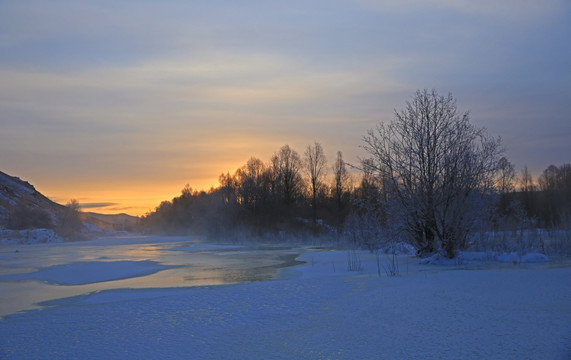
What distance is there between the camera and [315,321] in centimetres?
630

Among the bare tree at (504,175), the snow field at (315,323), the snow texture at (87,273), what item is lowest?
the snow texture at (87,273)

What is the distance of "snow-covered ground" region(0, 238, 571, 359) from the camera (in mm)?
4941

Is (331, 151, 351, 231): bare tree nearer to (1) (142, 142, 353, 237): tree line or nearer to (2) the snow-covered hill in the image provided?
(1) (142, 142, 353, 237): tree line

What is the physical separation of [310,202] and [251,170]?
458 inches

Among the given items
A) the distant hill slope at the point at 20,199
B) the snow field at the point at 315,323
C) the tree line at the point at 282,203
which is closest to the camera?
the snow field at the point at 315,323

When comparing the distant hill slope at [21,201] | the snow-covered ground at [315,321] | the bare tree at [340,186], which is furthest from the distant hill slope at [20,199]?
the snow-covered ground at [315,321]

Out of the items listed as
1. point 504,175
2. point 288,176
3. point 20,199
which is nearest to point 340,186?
point 288,176

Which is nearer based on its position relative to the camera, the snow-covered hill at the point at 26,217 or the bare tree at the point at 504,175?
the bare tree at the point at 504,175

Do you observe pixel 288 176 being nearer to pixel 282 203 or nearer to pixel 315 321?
pixel 282 203

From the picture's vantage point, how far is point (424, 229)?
49.2ft

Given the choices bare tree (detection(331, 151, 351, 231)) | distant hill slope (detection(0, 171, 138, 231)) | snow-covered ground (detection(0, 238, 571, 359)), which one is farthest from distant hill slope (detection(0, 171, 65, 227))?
snow-covered ground (detection(0, 238, 571, 359))

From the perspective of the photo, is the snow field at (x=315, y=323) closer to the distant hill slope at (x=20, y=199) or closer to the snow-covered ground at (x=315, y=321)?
the snow-covered ground at (x=315, y=321)

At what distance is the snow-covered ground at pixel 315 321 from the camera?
4941mm

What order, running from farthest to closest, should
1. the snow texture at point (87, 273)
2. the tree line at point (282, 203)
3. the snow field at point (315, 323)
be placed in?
the tree line at point (282, 203) → the snow texture at point (87, 273) → the snow field at point (315, 323)
